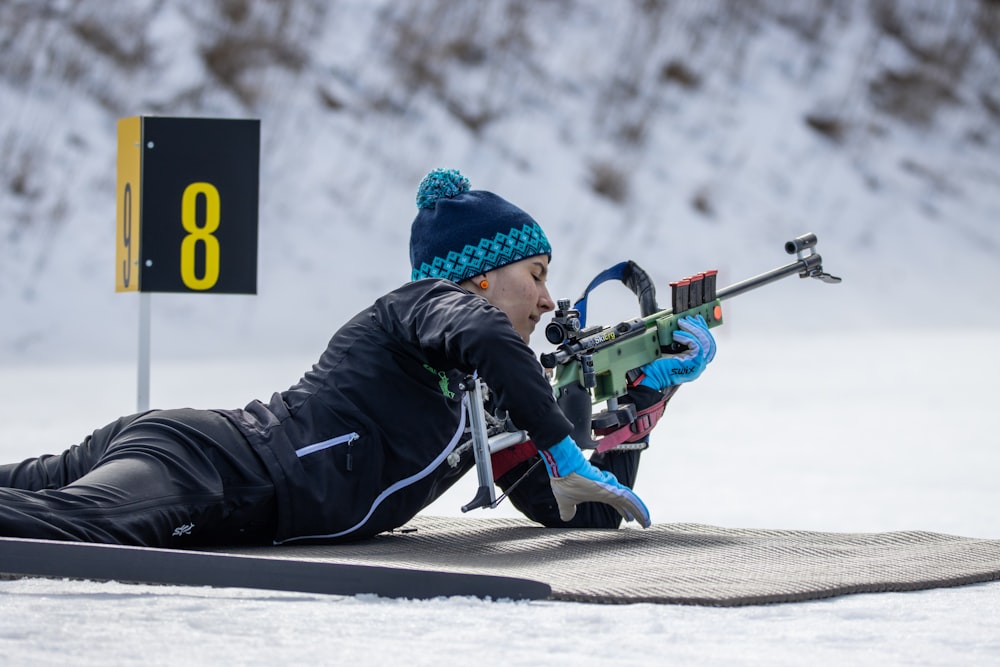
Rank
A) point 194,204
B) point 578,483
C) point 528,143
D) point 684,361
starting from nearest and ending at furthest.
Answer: point 578,483 → point 684,361 → point 194,204 → point 528,143

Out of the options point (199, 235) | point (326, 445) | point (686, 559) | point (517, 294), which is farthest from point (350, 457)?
point (199, 235)

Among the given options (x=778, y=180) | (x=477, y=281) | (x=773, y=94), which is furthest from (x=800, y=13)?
(x=477, y=281)

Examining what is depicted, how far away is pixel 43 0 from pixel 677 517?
7.56 m

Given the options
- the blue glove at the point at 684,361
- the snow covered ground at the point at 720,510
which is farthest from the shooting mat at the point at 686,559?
the blue glove at the point at 684,361

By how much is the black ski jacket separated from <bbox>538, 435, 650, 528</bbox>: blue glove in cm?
4

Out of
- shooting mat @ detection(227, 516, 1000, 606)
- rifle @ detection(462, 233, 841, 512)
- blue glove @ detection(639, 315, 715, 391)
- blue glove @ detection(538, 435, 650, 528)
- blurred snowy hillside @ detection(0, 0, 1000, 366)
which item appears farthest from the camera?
blurred snowy hillside @ detection(0, 0, 1000, 366)

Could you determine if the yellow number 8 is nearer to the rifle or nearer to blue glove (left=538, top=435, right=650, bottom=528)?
the rifle

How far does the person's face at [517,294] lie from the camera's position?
85.3 inches

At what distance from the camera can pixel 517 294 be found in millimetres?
2166

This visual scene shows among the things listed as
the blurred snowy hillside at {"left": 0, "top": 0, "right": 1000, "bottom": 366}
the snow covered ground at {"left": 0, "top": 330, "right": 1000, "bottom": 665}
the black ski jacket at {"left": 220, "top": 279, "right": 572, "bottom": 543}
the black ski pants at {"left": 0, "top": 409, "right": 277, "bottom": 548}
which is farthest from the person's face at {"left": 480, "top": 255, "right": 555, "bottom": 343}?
the blurred snowy hillside at {"left": 0, "top": 0, "right": 1000, "bottom": 366}

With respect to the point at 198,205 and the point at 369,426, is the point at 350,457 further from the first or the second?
the point at 198,205

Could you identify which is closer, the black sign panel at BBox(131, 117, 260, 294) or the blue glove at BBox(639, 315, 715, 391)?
the blue glove at BBox(639, 315, 715, 391)

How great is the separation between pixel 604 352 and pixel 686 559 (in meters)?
0.44

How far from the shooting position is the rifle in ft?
6.72
